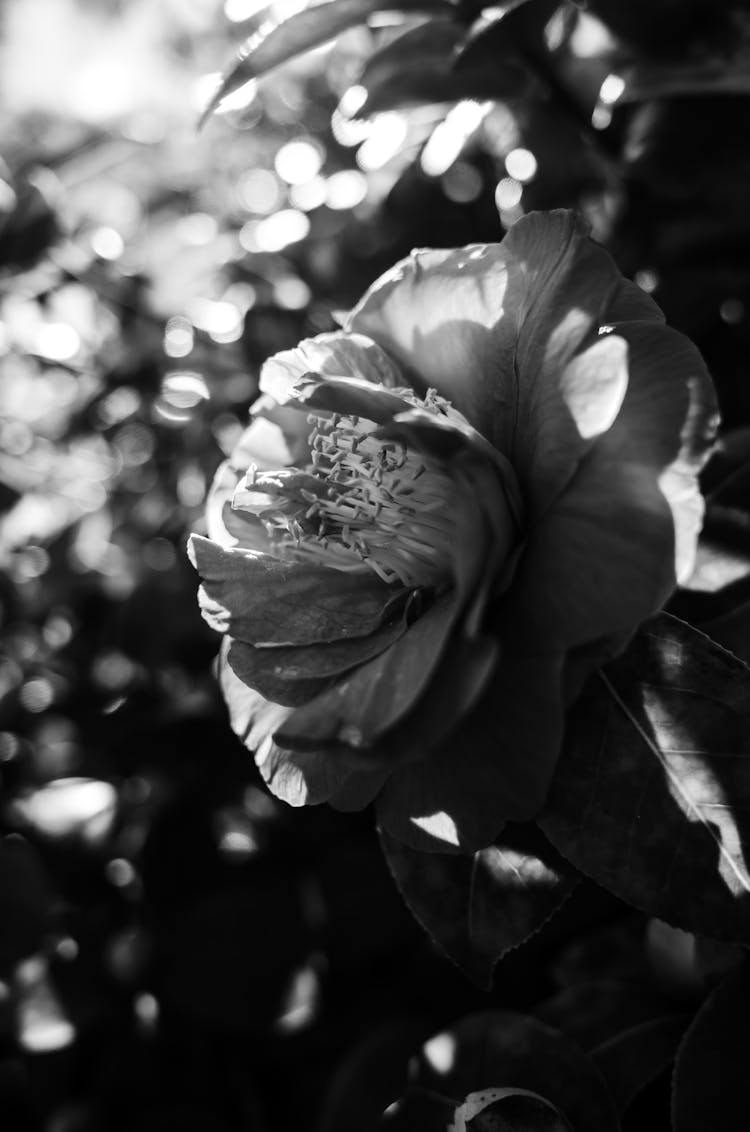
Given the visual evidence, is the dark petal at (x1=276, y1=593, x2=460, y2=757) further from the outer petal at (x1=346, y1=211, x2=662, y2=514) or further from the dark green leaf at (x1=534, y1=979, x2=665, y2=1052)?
the dark green leaf at (x1=534, y1=979, x2=665, y2=1052)

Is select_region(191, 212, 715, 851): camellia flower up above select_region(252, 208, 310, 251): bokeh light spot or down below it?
above

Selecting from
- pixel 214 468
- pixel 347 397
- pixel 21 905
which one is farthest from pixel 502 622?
pixel 21 905

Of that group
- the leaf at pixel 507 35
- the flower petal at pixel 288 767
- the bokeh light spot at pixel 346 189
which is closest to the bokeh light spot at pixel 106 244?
the bokeh light spot at pixel 346 189

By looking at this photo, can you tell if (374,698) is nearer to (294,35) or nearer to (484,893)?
(484,893)

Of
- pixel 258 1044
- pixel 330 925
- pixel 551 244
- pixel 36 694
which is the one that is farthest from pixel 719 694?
pixel 36 694

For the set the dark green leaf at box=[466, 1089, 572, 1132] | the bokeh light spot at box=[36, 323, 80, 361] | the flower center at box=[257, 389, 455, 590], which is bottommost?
the dark green leaf at box=[466, 1089, 572, 1132]

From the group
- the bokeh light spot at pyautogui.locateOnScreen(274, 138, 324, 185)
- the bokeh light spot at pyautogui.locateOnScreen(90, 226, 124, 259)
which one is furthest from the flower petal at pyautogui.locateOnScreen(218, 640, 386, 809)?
the bokeh light spot at pyautogui.locateOnScreen(90, 226, 124, 259)
